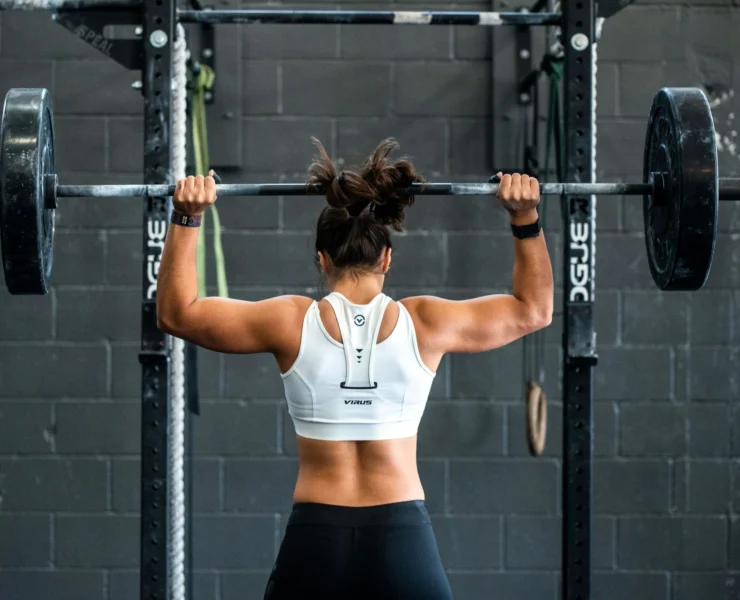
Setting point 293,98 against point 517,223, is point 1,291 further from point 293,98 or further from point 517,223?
point 517,223

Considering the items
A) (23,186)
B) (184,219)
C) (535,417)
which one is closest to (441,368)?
(535,417)

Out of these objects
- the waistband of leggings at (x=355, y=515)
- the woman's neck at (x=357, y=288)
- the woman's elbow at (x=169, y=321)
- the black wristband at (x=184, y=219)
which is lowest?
the waistband of leggings at (x=355, y=515)

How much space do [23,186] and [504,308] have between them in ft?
3.08

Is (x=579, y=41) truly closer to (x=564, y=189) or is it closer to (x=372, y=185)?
(x=564, y=189)

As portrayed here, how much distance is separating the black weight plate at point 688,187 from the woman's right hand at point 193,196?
89 cm

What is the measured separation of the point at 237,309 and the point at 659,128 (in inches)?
37.8

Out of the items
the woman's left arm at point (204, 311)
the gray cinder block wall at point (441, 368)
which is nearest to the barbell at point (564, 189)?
the woman's left arm at point (204, 311)

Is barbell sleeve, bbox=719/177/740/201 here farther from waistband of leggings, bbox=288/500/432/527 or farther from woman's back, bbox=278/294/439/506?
waistband of leggings, bbox=288/500/432/527

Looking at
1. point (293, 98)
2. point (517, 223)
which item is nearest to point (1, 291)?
point (293, 98)

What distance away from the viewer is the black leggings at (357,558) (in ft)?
5.19

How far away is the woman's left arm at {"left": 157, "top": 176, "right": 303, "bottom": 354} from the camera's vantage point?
169cm

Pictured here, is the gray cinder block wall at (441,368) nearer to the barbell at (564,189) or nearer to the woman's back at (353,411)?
the barbell at (564,189)

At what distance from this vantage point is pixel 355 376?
165 centimetres

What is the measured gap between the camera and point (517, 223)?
1.83m
